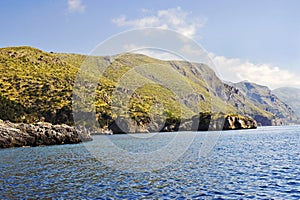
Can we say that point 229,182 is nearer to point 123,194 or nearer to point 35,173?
point 123,194

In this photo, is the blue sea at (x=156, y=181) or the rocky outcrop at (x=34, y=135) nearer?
the blue sea at (x=156, y=181)

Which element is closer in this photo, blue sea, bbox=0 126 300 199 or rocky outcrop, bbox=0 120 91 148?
blue sea, bbox=0 126 300 199


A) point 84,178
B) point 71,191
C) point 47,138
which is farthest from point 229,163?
point 47,138

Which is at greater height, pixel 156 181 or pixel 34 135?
pixel 34 135

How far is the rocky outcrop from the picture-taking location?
88812 millimetres

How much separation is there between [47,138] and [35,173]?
5980 centimetres

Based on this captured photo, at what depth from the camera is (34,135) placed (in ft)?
312

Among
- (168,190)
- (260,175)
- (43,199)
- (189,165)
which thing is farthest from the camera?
(189,165)

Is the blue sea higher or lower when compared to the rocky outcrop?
lower

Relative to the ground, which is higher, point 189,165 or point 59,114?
point 59,114

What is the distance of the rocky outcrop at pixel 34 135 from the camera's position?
88.8m

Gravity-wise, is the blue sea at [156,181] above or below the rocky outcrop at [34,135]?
below

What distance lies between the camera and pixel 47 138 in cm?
9800

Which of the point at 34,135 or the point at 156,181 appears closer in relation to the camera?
the point at 156,181
